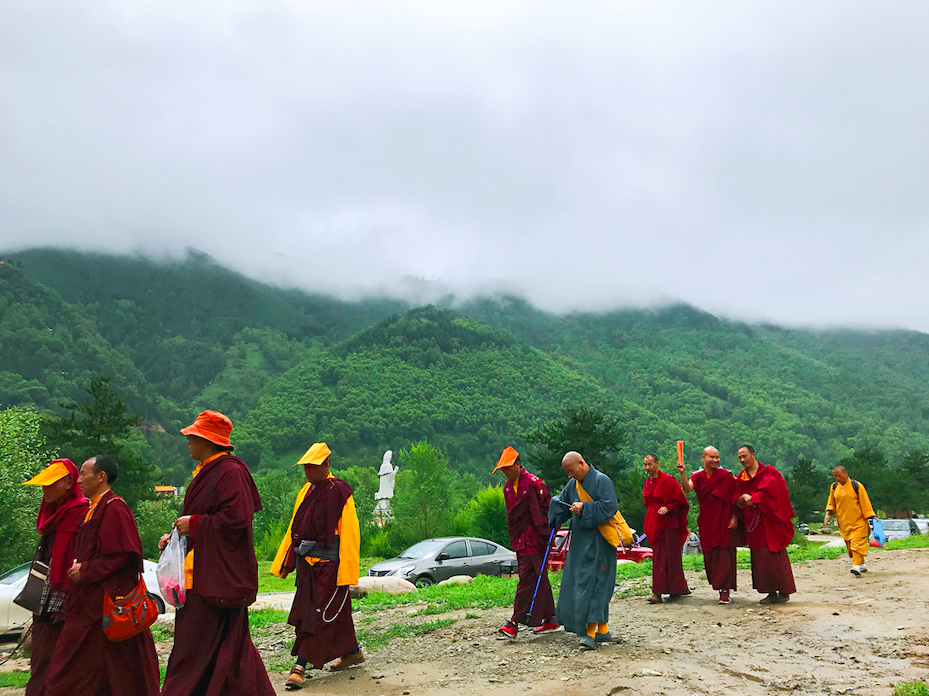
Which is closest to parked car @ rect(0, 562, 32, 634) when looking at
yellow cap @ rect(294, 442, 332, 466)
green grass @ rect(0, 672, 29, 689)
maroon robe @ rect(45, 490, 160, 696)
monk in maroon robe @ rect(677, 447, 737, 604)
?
green grass @ rect(0, 672, 29, 689)

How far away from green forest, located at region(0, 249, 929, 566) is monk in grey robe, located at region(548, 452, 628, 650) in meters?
30.5

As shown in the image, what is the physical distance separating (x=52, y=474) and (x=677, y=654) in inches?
222

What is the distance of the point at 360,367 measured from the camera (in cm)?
11544

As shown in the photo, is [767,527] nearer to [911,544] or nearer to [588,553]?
[588,553]

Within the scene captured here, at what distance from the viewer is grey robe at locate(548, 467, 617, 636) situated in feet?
24.9

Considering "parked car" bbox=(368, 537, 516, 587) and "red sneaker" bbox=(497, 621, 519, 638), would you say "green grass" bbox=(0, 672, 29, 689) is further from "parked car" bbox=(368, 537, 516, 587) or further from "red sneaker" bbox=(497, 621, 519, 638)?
"parked car" bbox=(368, 537, 516, 587)

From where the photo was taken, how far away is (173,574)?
5.13 m

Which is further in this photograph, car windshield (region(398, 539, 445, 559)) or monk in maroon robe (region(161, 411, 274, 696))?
car windshield (region(398, 539, 445, 559))

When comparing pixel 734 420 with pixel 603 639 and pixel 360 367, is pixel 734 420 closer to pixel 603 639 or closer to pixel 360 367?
pixel 360 367

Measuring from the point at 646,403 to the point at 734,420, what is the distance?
13926 millimetres

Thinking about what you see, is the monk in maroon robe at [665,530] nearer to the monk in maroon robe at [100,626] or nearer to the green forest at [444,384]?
the monk in maroon robe at [100,626]

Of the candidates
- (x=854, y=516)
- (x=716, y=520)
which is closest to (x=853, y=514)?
(x=854, y=516)

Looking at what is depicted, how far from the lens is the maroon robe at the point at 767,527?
997 centimetres

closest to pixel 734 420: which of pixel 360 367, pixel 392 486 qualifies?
pixel 360 367
